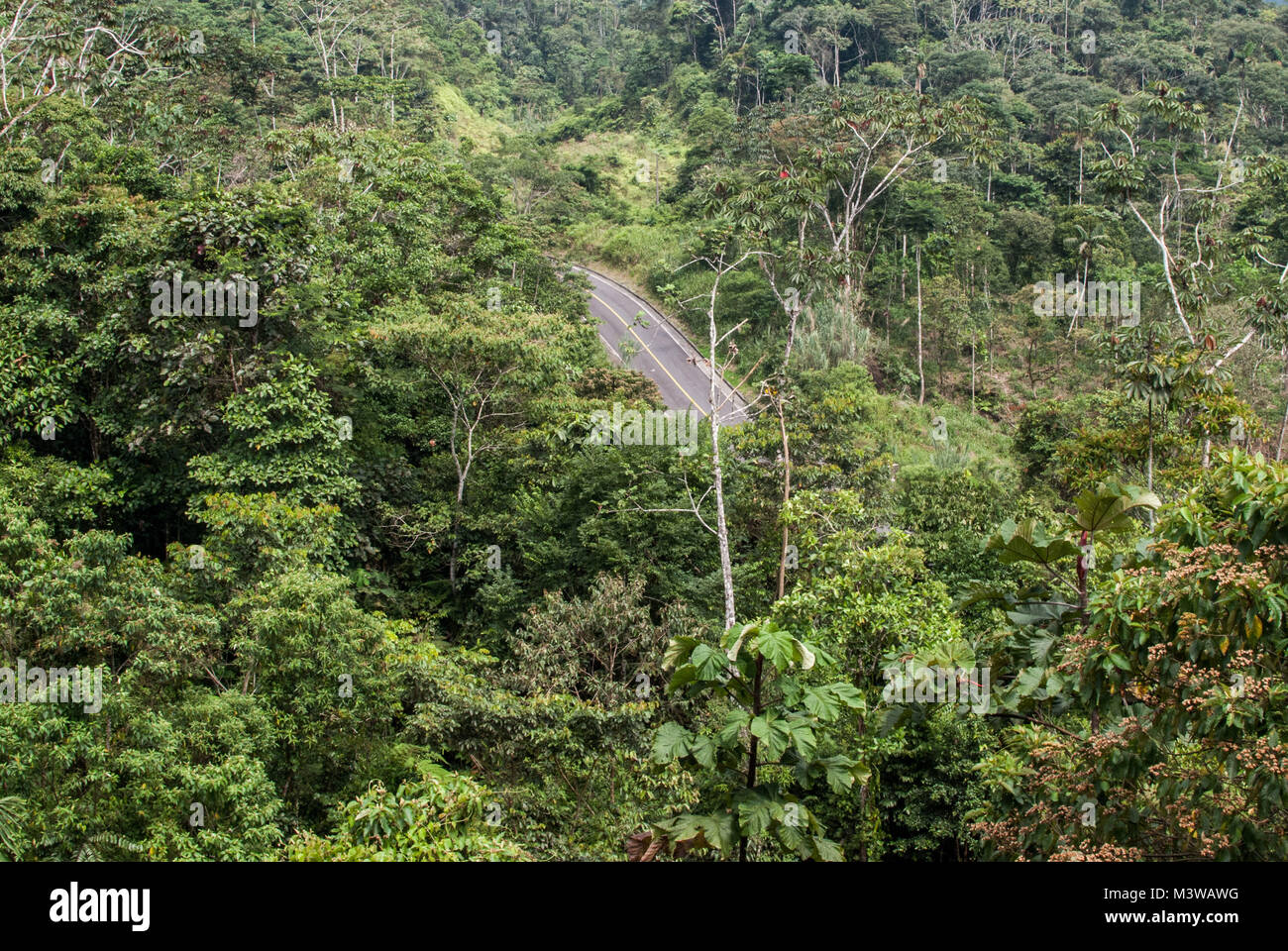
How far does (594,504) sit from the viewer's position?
19.7 meters

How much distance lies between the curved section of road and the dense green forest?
5.35 ft

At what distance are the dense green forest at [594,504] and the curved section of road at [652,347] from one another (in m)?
1.63

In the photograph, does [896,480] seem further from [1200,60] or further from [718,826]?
[1200,60]

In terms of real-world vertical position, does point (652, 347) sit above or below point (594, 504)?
above

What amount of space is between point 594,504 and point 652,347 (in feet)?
66.4

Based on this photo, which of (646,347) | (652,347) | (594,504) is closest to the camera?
(594,504)

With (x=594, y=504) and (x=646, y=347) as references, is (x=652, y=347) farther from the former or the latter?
(x=594, y=504)

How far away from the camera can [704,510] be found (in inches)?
766

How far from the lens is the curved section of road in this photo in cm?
3394

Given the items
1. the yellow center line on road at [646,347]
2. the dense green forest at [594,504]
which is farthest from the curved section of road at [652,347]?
the dense green forest at [594,504]

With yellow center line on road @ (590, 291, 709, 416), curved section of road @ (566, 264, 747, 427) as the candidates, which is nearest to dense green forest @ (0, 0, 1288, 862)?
curved section of road @ (566, 264, 747, 427)

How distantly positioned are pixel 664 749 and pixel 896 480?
17.8 meters

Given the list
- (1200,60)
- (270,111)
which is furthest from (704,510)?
(1200,60)

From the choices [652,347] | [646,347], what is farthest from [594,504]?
[652,347]
